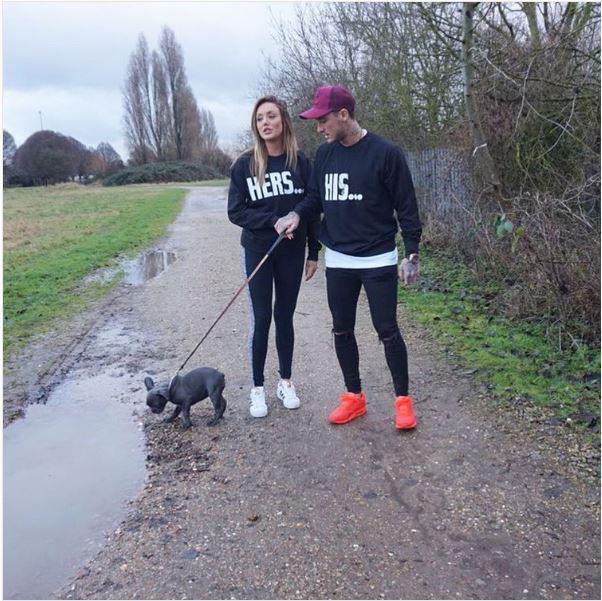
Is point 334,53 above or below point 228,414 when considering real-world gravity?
above

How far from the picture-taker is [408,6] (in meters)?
9.94

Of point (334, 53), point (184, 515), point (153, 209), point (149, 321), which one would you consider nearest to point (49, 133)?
point (153, 209)

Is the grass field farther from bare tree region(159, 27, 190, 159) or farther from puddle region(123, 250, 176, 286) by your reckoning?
bare tree region(159, 27, 190, 159)

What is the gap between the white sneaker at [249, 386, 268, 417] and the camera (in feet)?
14.1

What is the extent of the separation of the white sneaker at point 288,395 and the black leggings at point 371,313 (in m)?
0.43

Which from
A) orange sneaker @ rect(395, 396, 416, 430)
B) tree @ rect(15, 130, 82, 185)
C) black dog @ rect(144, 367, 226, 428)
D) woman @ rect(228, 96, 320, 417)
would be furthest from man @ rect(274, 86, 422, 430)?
tree @ rect(15, 130, 82, 185)

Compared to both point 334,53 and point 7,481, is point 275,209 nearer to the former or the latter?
point 7,481

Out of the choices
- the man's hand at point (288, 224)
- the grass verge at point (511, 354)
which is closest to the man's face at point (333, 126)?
the man's hand at point (288, 224)

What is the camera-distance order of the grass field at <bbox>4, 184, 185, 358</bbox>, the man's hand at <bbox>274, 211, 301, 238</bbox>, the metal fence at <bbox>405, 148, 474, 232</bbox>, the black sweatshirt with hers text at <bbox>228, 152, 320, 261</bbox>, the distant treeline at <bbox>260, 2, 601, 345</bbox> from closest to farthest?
1. the man's hand at <bbox>274, 211, 301, 238</bbox>
2. the black sweatshirt with hers text at <bbox>228, 152, 320, 261</bbox>
3. the distant treeline at <bbox>260, 2, 601, 345</bbox>
4. the grass field at <bbox>4, 184, 185, 358</bbox>
5. the metal fence at <bbox>405, 148, 474, 232</bbox>

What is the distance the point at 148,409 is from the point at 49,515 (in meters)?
1.32

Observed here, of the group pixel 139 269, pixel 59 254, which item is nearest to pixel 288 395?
pixel 139 269

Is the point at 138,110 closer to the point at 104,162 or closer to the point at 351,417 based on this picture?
the point at 104,162

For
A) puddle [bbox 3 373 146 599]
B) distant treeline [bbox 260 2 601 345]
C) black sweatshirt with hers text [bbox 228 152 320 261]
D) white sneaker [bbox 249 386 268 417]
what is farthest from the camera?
distant treeline [bbox 260 2 601 345]

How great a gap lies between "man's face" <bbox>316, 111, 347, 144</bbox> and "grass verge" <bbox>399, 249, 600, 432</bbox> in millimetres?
2139
